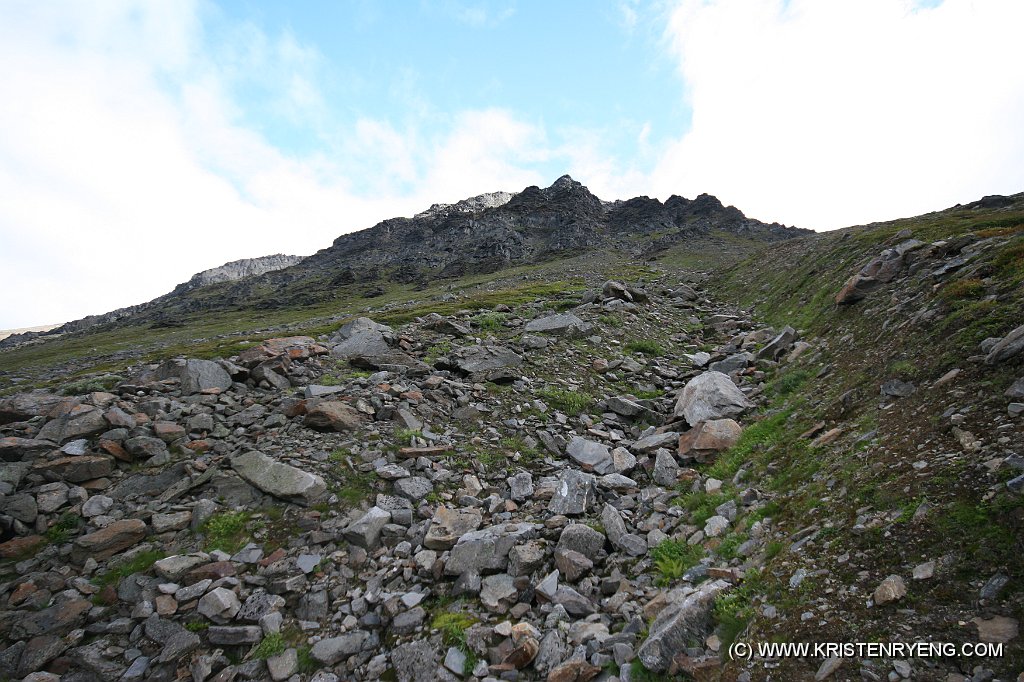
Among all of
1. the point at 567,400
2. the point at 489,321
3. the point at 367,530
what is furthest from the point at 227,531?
the point at 489,321

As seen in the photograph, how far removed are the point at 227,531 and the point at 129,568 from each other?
4.92 ft

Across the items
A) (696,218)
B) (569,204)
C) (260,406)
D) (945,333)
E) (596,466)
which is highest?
(569,204)

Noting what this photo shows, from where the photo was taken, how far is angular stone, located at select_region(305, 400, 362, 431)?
38.7 feet

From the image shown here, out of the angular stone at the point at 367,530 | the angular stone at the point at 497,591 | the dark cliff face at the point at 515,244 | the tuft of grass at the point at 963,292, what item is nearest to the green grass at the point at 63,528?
the angular stone at the point at 367,530

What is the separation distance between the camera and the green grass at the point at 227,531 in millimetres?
Result: 8469

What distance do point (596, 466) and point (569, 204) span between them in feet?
656

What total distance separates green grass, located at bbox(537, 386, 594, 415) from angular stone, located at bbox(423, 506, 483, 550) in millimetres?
5490

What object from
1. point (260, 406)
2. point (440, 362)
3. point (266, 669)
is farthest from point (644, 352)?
point (266, 669)

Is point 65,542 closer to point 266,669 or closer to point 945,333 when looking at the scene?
point 266,669

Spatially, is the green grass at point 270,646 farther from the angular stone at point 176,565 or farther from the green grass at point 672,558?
the green grass at point 672,558

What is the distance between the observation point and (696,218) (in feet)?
604

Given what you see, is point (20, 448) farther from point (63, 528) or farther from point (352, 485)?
point (352, 485)

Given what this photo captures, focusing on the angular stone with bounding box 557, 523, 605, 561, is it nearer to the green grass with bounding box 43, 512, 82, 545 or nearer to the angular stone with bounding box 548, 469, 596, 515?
the angular stone with bounding box 548, 469, 596, 515

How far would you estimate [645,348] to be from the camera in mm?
19781
